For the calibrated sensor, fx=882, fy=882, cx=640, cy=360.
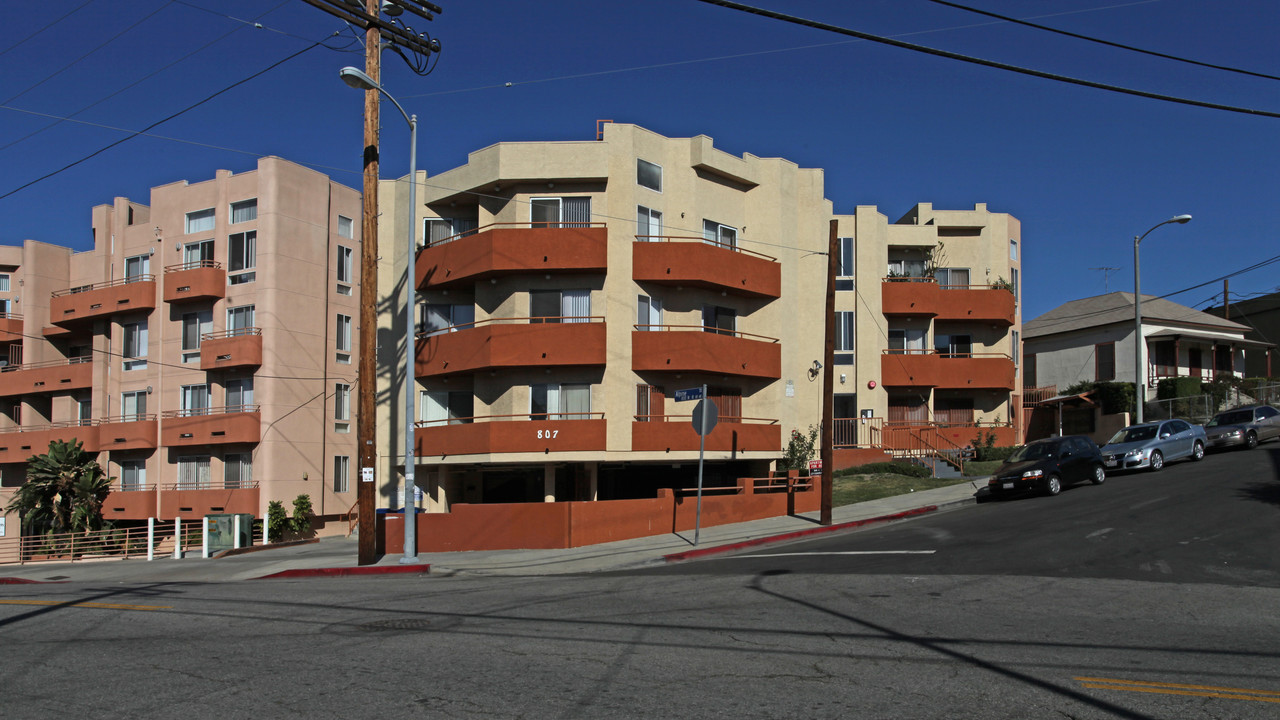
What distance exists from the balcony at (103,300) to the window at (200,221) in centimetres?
294

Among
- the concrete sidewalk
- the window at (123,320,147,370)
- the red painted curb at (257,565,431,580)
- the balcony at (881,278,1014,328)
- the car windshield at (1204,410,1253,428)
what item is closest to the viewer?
the red painted curb at (257,565,431,580)

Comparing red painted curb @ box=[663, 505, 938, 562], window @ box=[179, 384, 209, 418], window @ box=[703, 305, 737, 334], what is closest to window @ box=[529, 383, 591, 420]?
window @ box=[703, 305, 737, 334]

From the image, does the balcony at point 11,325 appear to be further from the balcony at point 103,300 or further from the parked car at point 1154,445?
the parked car at point 1154,445

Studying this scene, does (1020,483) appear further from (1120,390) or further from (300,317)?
(300,317)

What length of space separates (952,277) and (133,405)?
3701 centimetres

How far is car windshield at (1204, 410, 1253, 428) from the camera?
105ft

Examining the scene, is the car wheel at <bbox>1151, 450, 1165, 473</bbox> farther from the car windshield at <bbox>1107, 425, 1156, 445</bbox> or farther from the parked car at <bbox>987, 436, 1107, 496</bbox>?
the parked car at <bbox>987, 436, 1107, 496</bbox>

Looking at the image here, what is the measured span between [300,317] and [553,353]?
15085mm

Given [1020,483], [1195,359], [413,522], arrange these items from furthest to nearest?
[1195,359] < [1020,483] < [413,522]

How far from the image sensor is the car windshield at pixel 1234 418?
105 ft

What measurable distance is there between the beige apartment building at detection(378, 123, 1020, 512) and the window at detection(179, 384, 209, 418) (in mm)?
10495

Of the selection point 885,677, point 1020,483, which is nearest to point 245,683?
point 885,677

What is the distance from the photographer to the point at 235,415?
115 feet

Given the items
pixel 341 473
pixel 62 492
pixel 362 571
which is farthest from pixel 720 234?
pixel 62 492
